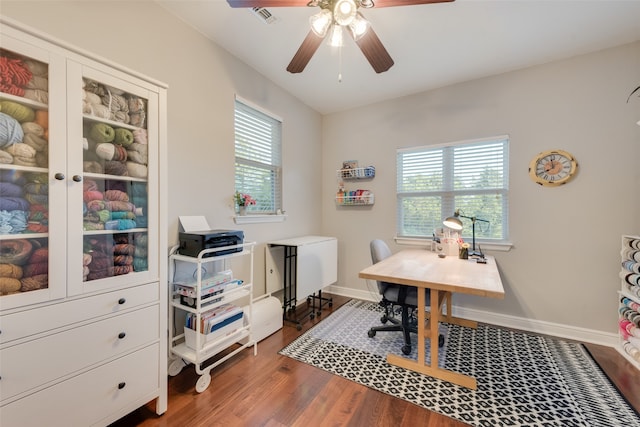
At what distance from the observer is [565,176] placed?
2.45m

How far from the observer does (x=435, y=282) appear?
1.70 m

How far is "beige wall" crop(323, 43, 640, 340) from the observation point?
7.48 ft

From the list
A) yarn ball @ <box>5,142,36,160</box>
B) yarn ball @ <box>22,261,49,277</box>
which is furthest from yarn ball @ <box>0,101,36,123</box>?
yarn ball @ <box>22,261,49,277</box>

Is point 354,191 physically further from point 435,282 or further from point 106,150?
point 106,150

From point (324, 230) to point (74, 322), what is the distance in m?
2.96

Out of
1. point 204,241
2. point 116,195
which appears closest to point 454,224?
point 204,241

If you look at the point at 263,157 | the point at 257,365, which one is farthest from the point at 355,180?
the point at 257,365

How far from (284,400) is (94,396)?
101cm

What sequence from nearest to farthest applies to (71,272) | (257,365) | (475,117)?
(71,272) < (257,365) < (475,117)

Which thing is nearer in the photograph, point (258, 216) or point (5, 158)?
point (5, 158)

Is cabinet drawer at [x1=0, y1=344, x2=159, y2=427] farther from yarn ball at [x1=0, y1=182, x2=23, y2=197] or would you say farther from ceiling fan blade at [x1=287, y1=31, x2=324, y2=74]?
ceiling fan blade at [x1=287, y1=31, x2=324, y2=74]

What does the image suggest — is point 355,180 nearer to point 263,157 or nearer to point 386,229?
point 386,229

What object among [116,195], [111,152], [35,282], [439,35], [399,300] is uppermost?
[439,35]

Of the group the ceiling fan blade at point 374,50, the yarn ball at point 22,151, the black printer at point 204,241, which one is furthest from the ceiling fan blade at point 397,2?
the yarn ball at point 22,151
